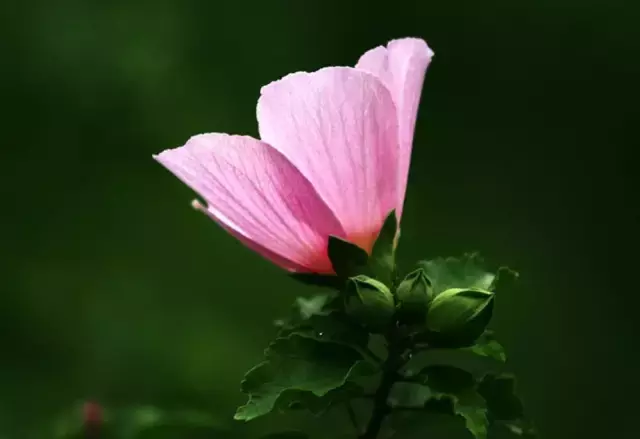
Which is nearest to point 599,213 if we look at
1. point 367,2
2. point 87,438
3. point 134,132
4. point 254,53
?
point 367,2

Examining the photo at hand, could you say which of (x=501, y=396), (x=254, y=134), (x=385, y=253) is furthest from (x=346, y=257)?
(x=254, y=134)

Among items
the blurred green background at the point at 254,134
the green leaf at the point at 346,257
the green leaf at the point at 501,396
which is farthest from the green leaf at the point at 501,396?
the blurred green background at the point at 254,134

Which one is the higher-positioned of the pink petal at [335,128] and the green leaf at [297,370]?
the pink petal at [335,128]

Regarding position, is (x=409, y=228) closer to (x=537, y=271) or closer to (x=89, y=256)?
(x=537, y=271)

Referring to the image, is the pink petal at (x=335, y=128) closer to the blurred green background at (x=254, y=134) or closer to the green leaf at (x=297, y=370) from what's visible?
the green leaf at (x=297, y=370)

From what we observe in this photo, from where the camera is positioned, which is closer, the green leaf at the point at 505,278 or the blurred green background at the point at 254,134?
the green leaf at the point at 505,278

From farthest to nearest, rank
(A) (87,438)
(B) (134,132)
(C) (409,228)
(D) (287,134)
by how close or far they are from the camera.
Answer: (B) (134,132) < (C) (409,228) < (A) (87,438) < (D) (287,134)

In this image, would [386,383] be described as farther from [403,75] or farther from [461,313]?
[403,75]
